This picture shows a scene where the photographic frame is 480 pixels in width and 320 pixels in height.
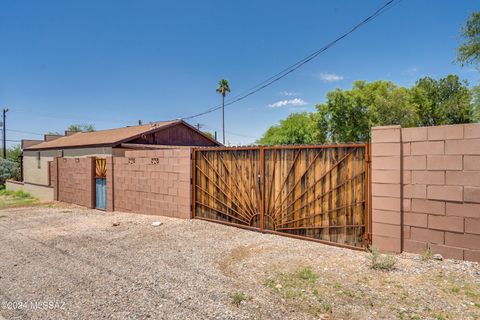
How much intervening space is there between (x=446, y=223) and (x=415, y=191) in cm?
69

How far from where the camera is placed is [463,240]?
4445mm

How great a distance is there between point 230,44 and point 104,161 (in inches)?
462

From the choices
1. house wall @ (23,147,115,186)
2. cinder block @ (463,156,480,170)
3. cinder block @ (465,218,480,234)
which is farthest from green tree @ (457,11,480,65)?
house wall @ (23,147,115,186)

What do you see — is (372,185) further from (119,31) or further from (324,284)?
(119,31)

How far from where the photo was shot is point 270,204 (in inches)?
273

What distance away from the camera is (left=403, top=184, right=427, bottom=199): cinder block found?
15.7 ft

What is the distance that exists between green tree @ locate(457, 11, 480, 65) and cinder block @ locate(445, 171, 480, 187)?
11535 millimetres

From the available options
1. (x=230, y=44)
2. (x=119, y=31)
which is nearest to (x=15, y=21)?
(x=119, y=31)

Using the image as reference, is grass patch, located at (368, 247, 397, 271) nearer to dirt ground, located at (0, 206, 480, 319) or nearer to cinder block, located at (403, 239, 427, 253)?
dirt ground, located at (0, 206, 480, 319)

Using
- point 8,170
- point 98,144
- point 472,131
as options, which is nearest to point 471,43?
point 472,131

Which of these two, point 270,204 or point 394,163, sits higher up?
point 394,163

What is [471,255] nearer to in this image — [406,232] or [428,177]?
[406,232]

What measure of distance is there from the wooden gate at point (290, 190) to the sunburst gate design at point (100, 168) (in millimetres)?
5119

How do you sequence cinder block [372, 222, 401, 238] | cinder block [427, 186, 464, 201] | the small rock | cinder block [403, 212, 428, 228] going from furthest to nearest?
cinder block [372, 222, 401, 238] → cinder block [403, 212, 428, 228] → the small rock → cinder block [427, 186, 464, 201]
